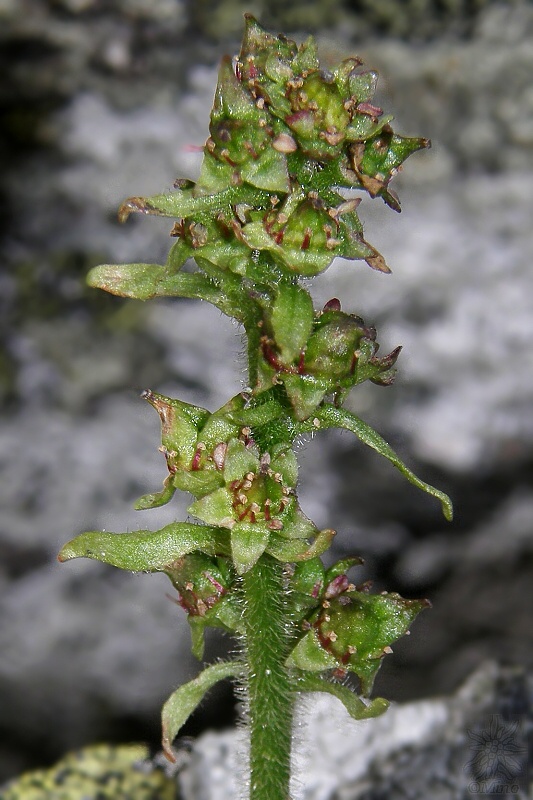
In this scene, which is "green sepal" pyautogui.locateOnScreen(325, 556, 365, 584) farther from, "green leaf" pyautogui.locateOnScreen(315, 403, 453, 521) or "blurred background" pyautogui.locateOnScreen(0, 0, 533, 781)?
"blurred background" pyautogui.locateOnScreen(0, 0, 533, 781)

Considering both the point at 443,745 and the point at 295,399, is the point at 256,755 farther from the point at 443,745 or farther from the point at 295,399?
the point at 443,745

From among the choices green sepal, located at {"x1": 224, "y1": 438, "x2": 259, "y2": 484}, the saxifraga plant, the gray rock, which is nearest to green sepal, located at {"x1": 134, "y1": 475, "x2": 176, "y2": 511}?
the saxifraga plant

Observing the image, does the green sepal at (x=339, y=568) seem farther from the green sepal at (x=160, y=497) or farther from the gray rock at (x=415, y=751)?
the gray rock at (x=415, y=751)

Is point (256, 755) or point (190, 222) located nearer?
point (190, 222)

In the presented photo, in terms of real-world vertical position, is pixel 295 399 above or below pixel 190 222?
below

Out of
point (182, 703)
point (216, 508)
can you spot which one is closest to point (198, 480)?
point (216, 508)

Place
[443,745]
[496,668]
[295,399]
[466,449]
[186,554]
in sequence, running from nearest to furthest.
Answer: [295,399]
[186,554]
[443,745]
[496,668]
[466,449]

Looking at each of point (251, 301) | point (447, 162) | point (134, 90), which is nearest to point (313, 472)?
point (447, 162)
